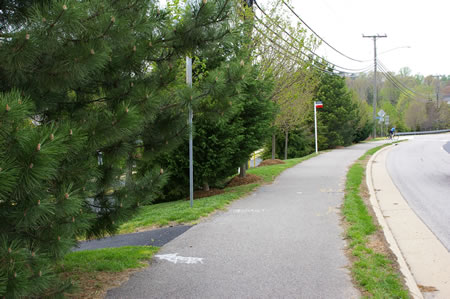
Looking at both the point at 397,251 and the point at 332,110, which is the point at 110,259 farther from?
the point at 332,110

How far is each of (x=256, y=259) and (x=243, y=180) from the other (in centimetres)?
895

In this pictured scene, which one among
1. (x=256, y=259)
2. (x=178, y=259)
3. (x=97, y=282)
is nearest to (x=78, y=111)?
(x=97, y=282)

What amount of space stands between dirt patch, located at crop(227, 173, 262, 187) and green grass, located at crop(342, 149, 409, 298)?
19.1 feet

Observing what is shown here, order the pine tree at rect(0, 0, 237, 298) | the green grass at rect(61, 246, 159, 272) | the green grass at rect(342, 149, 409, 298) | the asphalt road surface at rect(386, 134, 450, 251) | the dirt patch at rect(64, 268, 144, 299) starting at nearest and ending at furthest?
→ the pine tree at rect(0, 0, 237, 298), the green grass at rect(342, 149, 409, 298), the dirt patch at rect(64, 268, 144, 299), the green grass at rect(61, 246, 159, 272), the asphalt road surface at rect(386, 134, 450, 251)

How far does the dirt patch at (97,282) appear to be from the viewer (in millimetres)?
4566

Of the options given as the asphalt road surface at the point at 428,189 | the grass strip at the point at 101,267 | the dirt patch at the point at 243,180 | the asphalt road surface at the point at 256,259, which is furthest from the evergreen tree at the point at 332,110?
the grass strip at the point at 101,267

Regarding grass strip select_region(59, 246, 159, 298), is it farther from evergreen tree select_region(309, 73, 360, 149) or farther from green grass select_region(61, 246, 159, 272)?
evergreen tree select_region(309, 73, 360, 149)

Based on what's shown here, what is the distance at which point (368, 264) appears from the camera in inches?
205

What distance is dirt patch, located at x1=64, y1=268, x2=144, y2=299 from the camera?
15.0 feet

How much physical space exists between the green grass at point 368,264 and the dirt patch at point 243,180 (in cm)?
583

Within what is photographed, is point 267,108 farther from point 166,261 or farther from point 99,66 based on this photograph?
point 99,66

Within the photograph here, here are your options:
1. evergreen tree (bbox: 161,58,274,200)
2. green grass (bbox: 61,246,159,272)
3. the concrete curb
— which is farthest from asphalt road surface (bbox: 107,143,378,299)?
evergreen tree (bbox: 161,58,274,200)

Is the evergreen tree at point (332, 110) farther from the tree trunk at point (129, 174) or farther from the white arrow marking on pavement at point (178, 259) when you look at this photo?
the tree trunk at point (129, 174)

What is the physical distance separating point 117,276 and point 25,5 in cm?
319
